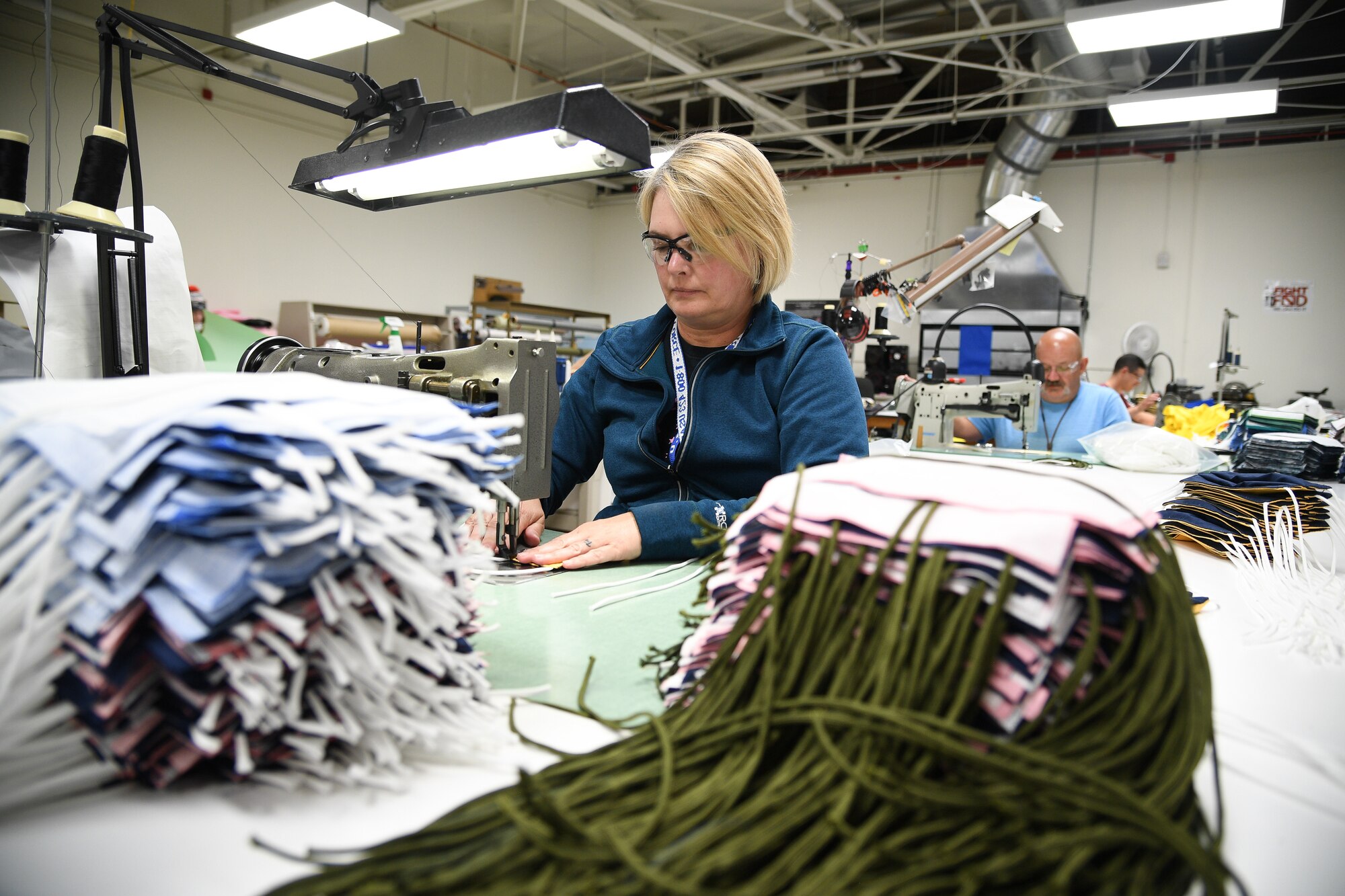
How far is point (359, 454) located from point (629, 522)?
66 cm

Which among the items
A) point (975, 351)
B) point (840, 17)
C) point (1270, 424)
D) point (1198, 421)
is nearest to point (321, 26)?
point (840, 17)

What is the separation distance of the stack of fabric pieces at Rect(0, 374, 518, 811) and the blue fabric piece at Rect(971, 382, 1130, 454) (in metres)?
3.32

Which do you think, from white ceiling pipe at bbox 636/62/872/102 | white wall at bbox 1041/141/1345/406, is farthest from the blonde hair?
white wall at bbox 1041/141/1345/406

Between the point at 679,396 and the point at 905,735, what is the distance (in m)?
1.02

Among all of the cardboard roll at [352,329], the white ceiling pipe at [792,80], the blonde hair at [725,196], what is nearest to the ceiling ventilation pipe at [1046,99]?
the white ceiling pipe at [792,80]

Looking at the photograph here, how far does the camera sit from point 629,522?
3.67 feet

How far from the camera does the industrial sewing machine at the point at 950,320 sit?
2.29 meters

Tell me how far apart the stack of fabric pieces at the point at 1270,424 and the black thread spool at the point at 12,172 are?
2.95 meters

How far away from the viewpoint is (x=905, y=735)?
0.41 metres

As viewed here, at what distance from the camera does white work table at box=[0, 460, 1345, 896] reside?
1.32 ft

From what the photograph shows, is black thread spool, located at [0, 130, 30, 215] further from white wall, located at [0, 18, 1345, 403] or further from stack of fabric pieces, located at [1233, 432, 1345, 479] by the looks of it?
white wall, located at [0, 18, 1345, 403]

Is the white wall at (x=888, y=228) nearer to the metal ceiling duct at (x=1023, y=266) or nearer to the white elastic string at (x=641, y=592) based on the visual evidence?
the metal ceiling duct at (x=1023, y=266)

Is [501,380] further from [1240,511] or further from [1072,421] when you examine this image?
[1072,421]

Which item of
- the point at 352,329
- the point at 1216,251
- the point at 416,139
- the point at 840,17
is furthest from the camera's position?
the point at 1216,251
